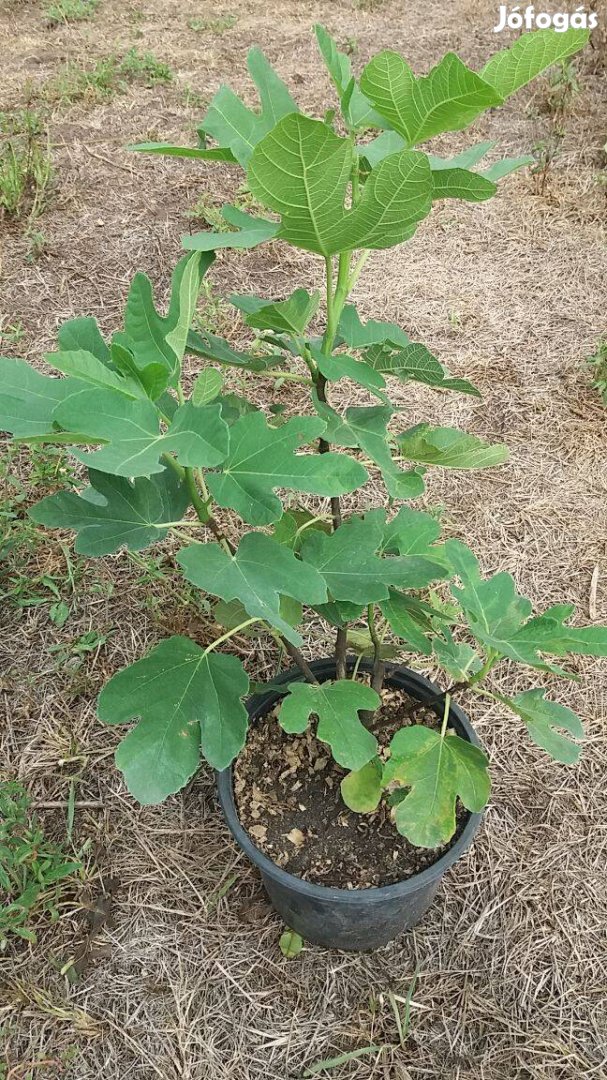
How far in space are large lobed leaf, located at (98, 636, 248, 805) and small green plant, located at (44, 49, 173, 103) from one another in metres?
4.07

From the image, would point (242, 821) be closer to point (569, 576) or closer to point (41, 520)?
point (41, 520)

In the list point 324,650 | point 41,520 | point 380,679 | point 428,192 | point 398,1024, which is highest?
point 428,192

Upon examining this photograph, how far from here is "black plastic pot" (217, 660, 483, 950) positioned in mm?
1400

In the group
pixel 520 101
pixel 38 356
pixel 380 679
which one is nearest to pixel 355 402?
pixel 38 356

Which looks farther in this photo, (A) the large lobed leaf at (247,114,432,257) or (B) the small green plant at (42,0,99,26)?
(B) the small green plant at (42,0,99,26)

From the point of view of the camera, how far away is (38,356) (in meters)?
2.85

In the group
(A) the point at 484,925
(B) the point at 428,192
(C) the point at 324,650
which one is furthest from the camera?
(C) the point at 324,650

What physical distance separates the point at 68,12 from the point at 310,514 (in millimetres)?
5118

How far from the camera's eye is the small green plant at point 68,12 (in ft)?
16.4

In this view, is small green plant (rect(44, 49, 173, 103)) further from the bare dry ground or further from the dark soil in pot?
the dark soil in pot

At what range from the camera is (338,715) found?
3.99 ft

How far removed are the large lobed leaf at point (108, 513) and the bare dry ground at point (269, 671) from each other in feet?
3.31

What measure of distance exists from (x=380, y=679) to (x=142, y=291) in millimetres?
883

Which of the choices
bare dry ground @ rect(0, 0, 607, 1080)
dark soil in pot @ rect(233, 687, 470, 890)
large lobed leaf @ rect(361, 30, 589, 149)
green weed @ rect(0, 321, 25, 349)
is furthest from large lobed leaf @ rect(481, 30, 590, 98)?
green weed @ rect(0, 321, 25, 349)
